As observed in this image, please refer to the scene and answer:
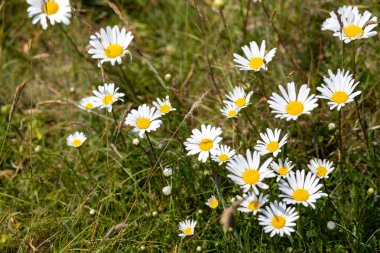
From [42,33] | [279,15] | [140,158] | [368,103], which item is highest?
[42,33]

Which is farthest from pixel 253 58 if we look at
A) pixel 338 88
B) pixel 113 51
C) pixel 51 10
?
pixel 51 10

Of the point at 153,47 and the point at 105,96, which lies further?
the point at 153,47

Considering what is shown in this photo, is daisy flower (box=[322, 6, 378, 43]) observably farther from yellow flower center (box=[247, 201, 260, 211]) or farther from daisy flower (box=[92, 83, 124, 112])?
daisy flower (box=[92, 83, 124, 112])

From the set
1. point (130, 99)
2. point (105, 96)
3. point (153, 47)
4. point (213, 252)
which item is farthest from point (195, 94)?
point (213, 252)

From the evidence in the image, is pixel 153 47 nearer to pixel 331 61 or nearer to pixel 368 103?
pixel 331 61

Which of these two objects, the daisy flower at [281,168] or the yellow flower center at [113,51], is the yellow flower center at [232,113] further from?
the yellow flower center at [113,51]

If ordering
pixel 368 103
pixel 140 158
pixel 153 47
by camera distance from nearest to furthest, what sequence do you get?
pixel 140 158 < pixel 368 103 < pixel 153 47

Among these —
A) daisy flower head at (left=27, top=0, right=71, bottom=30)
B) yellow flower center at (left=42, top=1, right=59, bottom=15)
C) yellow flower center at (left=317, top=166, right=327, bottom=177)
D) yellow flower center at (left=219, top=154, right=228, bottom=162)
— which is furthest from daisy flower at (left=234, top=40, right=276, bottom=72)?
yellow flower center at (left=42, top=1, right=59, bottom=15)
